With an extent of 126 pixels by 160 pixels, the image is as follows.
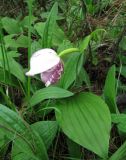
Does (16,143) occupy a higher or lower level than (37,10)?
lower

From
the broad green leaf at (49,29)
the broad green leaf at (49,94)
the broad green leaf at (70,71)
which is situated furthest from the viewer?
the broad green leaf at (49,29)

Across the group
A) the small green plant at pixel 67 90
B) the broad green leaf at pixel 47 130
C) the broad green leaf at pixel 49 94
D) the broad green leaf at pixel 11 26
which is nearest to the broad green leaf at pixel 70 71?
the small green plant at pixel 67 90

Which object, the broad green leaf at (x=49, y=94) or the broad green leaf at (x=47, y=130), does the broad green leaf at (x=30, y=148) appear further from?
the broad green leaf at (x=49, y=94)

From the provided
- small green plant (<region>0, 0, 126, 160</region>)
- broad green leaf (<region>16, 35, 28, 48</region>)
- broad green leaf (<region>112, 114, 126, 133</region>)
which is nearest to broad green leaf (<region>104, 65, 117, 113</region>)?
small green plant (<region>0, 0, 126, 160</region>)

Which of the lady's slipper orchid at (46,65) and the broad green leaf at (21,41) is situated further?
the broad green leaf at (21,41)

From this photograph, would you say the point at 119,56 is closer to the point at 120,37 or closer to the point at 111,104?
the point at 120,37

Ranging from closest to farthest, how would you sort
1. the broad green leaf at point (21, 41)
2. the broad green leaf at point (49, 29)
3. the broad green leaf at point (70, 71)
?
1. the broad green leaf at point (70, 71)
2. the broad green leaf at point (49, 29)
3. the broad green leaf at point (21, 41)

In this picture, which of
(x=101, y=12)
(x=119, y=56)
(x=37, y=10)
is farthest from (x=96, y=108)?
(x=37, y=10)
